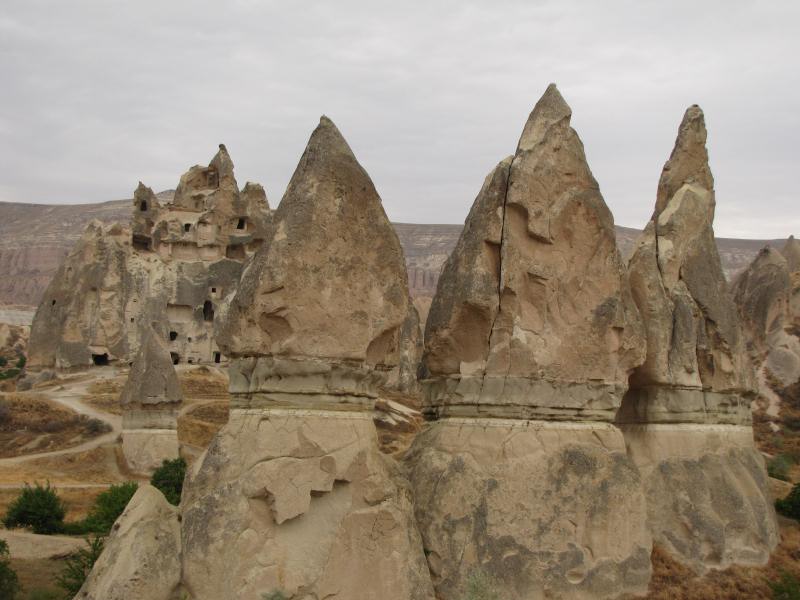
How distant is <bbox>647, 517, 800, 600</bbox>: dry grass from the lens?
11.6 metres

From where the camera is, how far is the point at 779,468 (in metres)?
23.3

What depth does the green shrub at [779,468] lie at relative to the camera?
22703 millimetres

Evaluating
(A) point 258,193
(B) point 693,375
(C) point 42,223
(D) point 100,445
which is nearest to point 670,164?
(B) point 693,375

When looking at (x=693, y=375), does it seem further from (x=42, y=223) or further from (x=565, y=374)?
(x=42, y=223)

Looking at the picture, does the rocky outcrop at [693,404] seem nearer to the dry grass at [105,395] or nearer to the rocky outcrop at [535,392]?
the rocky outcrop at [535,392]

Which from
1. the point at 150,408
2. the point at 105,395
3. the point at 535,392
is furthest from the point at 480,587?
the point at 105,395

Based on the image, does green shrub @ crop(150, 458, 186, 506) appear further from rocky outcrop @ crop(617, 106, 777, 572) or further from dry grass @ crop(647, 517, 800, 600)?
dry grass @ crop(647, 517, 800, 600)

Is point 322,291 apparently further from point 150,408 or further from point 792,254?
Result: point 792,254

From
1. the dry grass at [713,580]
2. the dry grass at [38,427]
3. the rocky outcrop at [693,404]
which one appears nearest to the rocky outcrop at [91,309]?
the dry grass at [38,427]

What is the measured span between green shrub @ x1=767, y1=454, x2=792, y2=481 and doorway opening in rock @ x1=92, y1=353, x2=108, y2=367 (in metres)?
33.9

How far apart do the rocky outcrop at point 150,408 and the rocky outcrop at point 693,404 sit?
16.3m

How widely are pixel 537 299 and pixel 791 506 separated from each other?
814 cm

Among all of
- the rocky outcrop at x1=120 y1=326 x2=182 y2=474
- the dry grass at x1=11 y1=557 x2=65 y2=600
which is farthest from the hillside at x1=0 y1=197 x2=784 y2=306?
the dry grass at x1=11 y1=557 x2=65 y2=600

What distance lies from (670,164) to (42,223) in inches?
6226
